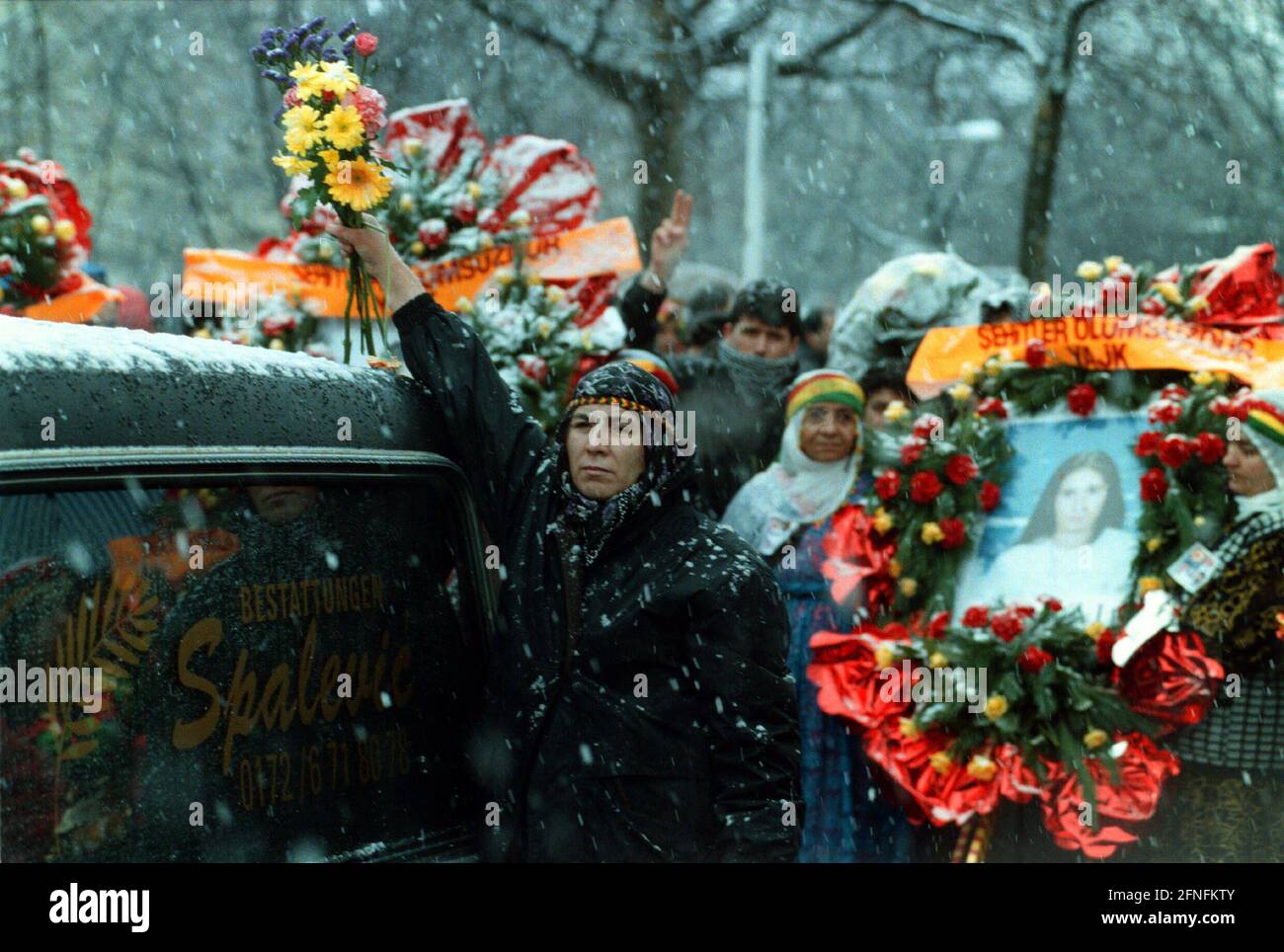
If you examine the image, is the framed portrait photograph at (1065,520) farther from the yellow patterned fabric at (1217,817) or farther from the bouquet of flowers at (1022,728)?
the yellow patterned fabric at (1217,817)

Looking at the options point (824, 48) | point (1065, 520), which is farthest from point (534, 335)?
point (824, 48)

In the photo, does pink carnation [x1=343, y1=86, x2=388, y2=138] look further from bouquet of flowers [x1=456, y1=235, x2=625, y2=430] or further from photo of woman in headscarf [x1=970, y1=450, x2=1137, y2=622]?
photo of woman in headscarf [x1=970, y1=450, x2=1137, y2=622]

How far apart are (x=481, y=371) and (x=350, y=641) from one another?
82 cm

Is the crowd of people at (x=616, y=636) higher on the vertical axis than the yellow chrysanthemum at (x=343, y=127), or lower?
lower

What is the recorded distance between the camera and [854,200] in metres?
17.3

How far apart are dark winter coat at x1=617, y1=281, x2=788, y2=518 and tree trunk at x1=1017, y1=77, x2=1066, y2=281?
4.38 meters

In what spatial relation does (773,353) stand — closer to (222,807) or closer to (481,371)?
(481,371)

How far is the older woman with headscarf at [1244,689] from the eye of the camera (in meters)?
4.77

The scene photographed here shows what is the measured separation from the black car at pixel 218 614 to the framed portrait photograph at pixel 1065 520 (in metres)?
2.62

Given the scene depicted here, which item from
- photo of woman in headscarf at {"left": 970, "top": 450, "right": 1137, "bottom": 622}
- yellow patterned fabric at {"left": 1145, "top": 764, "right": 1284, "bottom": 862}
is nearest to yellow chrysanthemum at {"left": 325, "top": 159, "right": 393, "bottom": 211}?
photo of woman in headscarf at {"left": 970, "top": 450, "right": 1137, "bottom": 622}

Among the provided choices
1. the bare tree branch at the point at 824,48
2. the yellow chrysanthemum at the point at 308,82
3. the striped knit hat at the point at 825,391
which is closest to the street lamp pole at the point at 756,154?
the bare tree branch at the point at 824,48

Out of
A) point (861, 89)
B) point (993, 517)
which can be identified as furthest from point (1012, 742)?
point (861, 89)

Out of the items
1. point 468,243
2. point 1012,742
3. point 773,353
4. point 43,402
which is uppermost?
point 468,243

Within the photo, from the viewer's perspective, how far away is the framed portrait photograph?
5.00m
